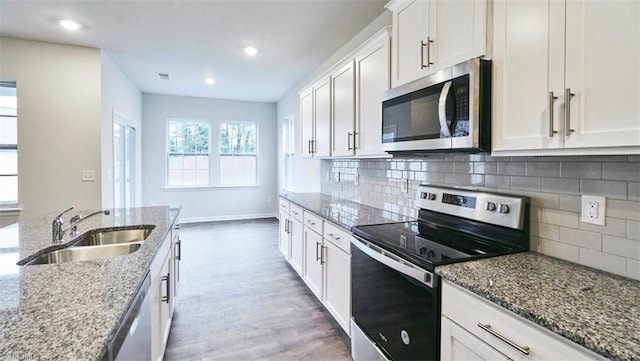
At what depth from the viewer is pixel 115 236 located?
2098 millimetres

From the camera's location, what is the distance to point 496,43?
139 centimetres

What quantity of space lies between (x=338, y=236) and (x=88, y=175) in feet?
11.1

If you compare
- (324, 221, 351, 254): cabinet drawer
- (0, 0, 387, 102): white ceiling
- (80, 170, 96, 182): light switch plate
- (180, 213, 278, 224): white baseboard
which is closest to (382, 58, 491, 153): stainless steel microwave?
(324, 221, 351, 254): cabinet drawer

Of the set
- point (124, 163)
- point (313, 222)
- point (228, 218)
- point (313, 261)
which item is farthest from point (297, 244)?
point (228, 218)

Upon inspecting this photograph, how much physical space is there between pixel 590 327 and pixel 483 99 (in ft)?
3.22

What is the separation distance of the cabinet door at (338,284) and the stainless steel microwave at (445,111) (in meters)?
0.87

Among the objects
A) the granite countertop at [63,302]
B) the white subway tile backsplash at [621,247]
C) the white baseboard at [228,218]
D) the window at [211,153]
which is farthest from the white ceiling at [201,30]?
the white baseboard at [228,218]

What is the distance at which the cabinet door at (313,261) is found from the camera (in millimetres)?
2648

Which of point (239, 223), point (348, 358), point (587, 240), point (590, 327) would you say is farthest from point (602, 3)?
point (239, 223)

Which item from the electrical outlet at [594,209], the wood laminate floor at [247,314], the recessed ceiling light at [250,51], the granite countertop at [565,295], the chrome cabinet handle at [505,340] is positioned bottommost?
the wood laminate floor at [247,314]

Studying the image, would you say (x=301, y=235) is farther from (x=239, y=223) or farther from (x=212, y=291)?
(x=239, y=223)

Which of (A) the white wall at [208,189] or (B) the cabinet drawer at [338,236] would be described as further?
(A) the white wall at [208,189]

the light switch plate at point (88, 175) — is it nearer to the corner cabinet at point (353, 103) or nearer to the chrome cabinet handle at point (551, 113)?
the corner cabinet at point (353, 103)

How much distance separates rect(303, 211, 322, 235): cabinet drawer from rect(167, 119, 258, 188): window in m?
4.39
